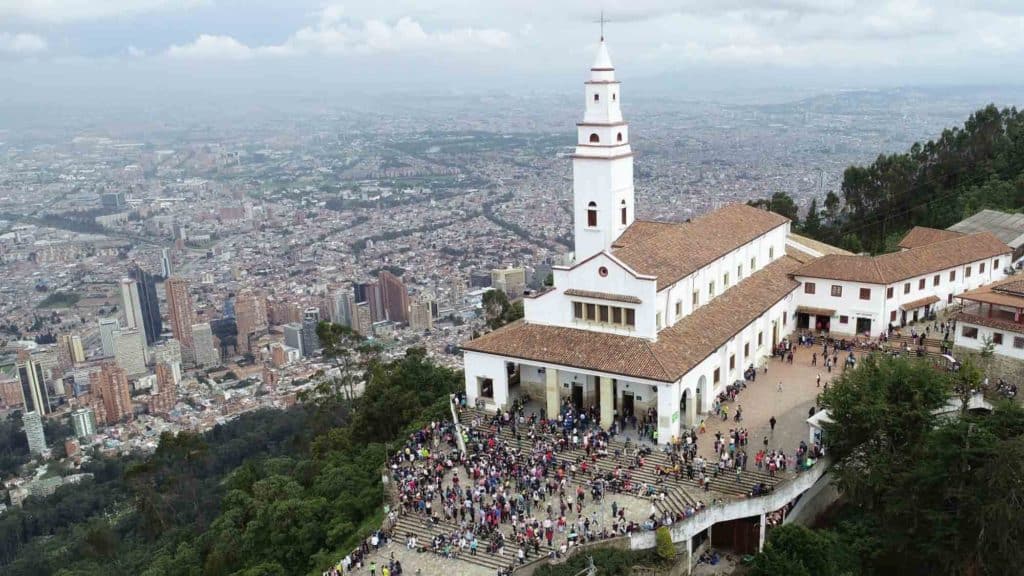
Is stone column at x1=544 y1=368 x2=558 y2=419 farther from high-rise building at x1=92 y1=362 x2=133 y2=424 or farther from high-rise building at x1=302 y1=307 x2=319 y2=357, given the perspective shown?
high-rise building at x1=302 y1=307 x2=319 y2=357

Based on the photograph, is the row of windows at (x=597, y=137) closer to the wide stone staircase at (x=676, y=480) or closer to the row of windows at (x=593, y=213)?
the row of windows at (x=593, y=213)

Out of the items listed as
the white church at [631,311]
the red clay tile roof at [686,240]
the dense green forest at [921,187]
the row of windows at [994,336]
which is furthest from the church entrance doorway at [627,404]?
the dense green forest at [921,187]

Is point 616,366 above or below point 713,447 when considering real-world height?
above

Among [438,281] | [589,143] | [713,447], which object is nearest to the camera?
[713,447]

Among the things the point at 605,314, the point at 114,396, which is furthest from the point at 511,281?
the point at 605,314

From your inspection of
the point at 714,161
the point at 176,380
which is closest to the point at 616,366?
the point at 176,380

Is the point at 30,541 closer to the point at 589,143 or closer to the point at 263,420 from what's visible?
the point at 263,420

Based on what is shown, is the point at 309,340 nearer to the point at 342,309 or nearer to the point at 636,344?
the point at 342,309
